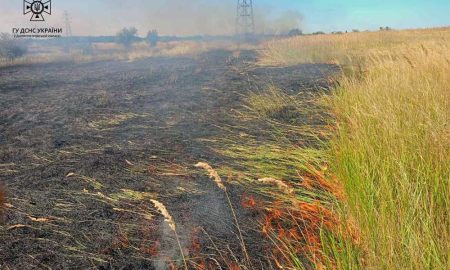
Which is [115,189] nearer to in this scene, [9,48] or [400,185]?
[400,185]

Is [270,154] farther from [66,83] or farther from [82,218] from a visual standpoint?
[66,83]

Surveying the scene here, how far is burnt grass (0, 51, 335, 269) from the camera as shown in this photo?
195cm

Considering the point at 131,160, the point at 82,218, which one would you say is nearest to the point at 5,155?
the point at 131,160

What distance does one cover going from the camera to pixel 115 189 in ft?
9.24

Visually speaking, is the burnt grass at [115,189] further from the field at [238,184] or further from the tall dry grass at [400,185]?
the tall dry grass at [400,185]

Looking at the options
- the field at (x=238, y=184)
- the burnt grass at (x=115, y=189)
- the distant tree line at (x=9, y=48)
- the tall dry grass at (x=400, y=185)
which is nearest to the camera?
the tall dry grass at (x=400, y=185)

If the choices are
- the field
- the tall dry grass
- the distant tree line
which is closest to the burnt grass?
the field

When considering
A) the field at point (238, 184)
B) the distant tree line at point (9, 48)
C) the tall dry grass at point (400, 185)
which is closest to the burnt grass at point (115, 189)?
the field at point (238, 184)

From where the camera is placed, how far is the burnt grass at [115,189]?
76.6 inches

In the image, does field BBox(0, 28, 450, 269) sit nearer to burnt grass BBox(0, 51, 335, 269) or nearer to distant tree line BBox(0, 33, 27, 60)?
burnt grass BBox(0, 51, 335, 269)

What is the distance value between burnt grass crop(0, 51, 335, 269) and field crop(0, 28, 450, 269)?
1cm

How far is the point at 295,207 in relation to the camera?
7.55 ft

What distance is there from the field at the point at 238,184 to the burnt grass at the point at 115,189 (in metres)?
0.01

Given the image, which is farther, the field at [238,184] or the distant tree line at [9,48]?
the distant tree line at [9,48]
